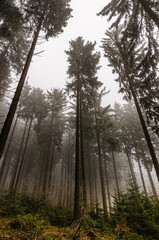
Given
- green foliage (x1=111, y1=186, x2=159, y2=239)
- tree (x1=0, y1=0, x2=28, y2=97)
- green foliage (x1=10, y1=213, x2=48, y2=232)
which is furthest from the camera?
tree (x1=0, y1=0, x2=28, y2=97)

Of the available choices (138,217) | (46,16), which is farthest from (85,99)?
(138,217)

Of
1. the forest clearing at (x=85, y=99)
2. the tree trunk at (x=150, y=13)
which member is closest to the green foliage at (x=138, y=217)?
the forest clearing at (x=85, y=99)

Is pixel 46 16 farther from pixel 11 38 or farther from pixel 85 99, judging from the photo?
pixel 85 99

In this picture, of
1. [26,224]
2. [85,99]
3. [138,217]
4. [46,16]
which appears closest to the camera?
[26,224]

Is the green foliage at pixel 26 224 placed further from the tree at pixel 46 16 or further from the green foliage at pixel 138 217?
the tree at pixel 46 16

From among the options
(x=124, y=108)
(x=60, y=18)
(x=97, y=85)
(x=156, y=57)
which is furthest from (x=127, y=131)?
(x=60, y=18)

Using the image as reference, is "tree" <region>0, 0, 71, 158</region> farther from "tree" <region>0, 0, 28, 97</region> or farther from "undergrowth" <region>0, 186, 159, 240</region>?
"undergrowth" <region>0, 186, 159, 240</region>

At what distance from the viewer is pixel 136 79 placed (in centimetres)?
1031

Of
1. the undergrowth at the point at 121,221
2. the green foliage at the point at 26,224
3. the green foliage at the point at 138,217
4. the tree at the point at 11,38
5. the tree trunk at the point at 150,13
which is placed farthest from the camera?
the tree at the point at 11,38

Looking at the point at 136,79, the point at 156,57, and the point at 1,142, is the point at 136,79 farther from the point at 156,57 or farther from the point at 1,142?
the point at 1,142

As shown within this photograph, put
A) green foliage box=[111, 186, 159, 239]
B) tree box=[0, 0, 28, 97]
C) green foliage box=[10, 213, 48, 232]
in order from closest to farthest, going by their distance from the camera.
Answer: green foliage box=[10, 213, 48, 232] < green foliage box=[111, 186, 159, 239] < tree box=[0, 0, 28, 97]

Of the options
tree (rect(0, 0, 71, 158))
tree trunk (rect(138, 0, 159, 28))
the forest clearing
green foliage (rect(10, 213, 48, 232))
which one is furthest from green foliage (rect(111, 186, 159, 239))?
tree (rect(0, 0, 71, 158))

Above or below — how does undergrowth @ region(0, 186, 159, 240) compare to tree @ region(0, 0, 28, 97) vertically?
below

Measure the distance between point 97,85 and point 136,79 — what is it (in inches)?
154
